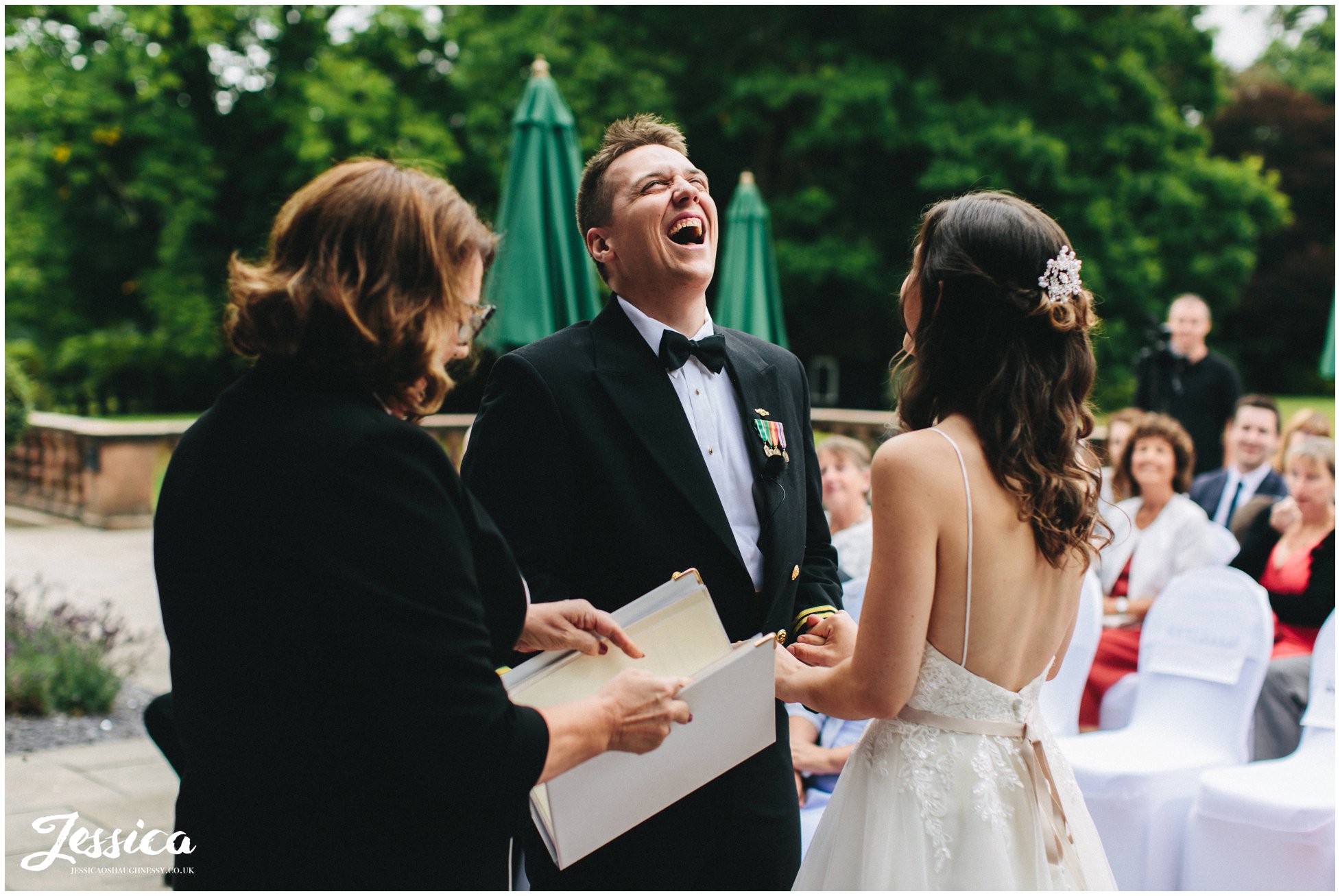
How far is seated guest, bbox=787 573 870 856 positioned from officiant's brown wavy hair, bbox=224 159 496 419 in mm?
1934

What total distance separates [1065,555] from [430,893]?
1.13m

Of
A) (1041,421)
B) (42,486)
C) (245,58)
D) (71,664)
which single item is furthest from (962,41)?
(1041,421)

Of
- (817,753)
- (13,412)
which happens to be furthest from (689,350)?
(13,412)

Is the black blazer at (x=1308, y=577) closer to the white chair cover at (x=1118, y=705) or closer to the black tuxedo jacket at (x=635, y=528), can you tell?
the white chair cover at (x=1118, y=705)

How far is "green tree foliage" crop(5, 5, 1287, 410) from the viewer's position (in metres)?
17.5

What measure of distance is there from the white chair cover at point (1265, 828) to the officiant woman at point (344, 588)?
2764mm

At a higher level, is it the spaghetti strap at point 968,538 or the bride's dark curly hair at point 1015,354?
the bride's dark curly hair at point 1015,354

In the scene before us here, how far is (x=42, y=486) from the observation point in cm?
1230

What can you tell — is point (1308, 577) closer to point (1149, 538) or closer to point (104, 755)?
point (1149, 538)

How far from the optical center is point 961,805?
1.90m

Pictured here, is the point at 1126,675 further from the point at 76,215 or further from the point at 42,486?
the point at 76,215

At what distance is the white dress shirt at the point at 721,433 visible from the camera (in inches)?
87.5

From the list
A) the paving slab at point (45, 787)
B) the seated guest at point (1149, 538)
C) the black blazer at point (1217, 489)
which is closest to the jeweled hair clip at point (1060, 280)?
the seated guest at point (1149, 538)

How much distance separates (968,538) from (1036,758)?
492mm
